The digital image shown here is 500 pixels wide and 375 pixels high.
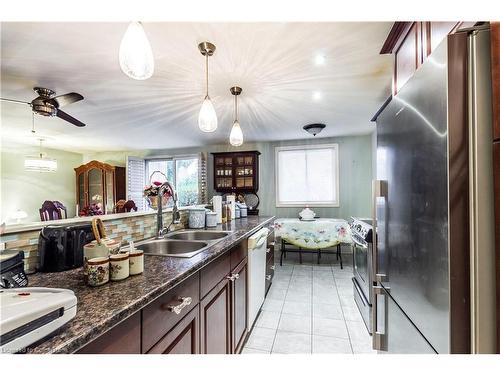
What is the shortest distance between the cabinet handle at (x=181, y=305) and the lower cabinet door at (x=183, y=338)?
66 millimetres

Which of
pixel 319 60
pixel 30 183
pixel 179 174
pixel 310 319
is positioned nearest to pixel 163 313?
pixel 310 319

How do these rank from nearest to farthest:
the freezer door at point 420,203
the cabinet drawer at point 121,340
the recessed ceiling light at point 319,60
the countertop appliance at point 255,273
→ 1. the cabinet drawer at point 121,340
2. the freezer door at point 420,203
3. the recessed ceiling light at point 319,60
4. the countertop appliance at point 255,273

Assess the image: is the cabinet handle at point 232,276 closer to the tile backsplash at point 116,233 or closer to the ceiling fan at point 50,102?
the tile backsplash at point 116,233

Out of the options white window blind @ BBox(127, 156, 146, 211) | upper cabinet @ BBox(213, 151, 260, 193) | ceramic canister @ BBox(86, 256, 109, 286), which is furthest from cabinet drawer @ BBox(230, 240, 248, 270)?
white window blind @ BBox(127, 156, 146, 211)

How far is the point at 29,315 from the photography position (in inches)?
18.3

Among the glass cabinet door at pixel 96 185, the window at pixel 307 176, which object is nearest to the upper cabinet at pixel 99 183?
the glass cabinet door at pixel 96 185

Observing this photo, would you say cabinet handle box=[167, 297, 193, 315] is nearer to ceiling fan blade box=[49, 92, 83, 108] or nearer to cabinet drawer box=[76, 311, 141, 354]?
cabinet drawer box=[76, 311, 141, 354]

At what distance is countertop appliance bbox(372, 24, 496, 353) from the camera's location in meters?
0.61

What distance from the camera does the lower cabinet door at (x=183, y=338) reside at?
0.81 m

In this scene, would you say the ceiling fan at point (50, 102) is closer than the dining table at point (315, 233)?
Yes

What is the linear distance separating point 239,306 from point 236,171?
130 inches

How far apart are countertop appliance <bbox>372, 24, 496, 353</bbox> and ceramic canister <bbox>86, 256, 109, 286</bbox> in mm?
1103

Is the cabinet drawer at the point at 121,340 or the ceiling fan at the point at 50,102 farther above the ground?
the ceiling fan at the point at 50,102

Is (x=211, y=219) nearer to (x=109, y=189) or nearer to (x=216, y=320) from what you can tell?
(x=216, y=320)
